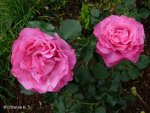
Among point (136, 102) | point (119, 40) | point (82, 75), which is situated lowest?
point (136, 102)

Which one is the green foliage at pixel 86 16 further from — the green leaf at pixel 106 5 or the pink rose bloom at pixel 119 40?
the pink rose bloom at pixel 119 40

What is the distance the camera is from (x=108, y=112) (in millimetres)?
1880

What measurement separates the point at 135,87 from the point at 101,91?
47cm

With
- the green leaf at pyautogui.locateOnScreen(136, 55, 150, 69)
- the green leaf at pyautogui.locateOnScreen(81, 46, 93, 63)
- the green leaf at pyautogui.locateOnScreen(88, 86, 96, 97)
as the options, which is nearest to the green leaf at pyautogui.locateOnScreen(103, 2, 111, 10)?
the green leaf at pyautogui.locateOnScreen(136, 55, 150, 69)

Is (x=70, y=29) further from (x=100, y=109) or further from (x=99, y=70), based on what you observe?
(x=100, y=109)

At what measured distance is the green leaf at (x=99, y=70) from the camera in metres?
1.60

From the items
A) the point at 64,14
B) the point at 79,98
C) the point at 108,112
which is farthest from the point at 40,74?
the point at 64,14

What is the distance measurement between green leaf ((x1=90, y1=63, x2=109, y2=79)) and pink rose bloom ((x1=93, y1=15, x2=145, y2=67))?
197mm

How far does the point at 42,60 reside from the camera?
4.19 feet

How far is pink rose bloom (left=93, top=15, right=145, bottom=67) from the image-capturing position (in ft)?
4.44

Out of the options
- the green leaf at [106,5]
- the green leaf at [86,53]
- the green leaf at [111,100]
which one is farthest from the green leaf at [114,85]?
the green leaf at [106,5]

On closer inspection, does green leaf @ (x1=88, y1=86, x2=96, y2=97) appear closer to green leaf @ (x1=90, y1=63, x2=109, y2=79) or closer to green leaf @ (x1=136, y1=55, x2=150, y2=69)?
green leaf @ (x1=90, y1=63, x2=109, y2=79)

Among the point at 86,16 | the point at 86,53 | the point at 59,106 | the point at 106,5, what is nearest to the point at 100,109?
the point at 59,106

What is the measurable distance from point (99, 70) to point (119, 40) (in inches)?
11.2
